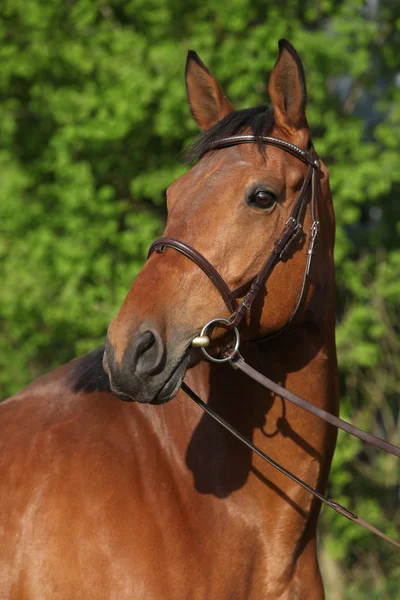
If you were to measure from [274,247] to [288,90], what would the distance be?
0.67 meters

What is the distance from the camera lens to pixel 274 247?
266 cm

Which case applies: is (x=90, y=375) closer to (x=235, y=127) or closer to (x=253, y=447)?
(x=253, y=447)

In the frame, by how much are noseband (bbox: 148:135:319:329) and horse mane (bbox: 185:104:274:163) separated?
4 cm

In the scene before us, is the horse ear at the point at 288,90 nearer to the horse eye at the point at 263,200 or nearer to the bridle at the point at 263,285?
the bridle at the point at 263,285

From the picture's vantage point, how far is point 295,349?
9.61ft

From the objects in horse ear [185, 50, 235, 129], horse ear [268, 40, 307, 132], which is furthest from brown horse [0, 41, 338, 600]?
horse ear [185, 50, 235, 129]

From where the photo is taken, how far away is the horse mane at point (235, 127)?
9.30 ft

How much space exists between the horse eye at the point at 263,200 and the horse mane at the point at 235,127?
279mm

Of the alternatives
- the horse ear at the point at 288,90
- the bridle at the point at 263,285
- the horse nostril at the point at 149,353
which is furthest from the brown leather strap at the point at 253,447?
the horse ear at the point at 288,90

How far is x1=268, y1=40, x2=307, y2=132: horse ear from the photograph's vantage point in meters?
2.80

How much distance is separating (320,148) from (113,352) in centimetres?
548

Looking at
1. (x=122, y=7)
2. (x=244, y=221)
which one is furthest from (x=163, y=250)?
(x=122, y=7)

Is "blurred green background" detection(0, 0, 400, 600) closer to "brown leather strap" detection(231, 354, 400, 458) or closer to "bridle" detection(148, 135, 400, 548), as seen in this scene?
"bridle" detection(148, 135, 400, 548)

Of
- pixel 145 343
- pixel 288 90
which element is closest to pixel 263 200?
pixel 288 90
